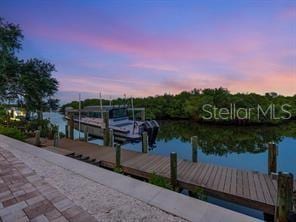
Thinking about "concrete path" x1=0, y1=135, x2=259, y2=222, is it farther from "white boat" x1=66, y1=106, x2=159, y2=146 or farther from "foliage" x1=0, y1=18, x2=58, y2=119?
"foliage" x1=0, y1=18, x2=58, y2=119

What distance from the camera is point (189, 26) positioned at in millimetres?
14055

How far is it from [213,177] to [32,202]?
17.2ft

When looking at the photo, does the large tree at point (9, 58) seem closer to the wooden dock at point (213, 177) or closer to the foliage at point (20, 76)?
the foliage at point (20, 76)

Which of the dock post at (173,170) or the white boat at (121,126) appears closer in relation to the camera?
the dock post at (173,170)

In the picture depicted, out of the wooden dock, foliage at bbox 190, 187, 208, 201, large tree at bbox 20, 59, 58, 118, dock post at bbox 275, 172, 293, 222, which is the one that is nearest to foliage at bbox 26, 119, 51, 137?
large tree at bbox 20, 59, 58, 118

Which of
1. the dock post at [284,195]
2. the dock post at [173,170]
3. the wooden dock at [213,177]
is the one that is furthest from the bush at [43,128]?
the dock post at [284,195]

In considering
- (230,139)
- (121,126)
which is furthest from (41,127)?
(230,139)

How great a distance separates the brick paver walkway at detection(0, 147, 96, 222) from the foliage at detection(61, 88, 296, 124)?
35.2 meters

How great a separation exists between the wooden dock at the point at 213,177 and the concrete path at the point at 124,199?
262cm

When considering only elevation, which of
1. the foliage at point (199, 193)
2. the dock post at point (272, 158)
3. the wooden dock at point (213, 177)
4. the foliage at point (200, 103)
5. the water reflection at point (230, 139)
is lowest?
the water reflection at point (230, 139)

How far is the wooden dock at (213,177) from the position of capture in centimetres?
607

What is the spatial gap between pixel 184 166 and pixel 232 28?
9.26 meters

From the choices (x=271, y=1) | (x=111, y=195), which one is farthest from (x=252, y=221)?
(x=271, y=1)

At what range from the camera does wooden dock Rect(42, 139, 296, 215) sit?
19.9 ft
